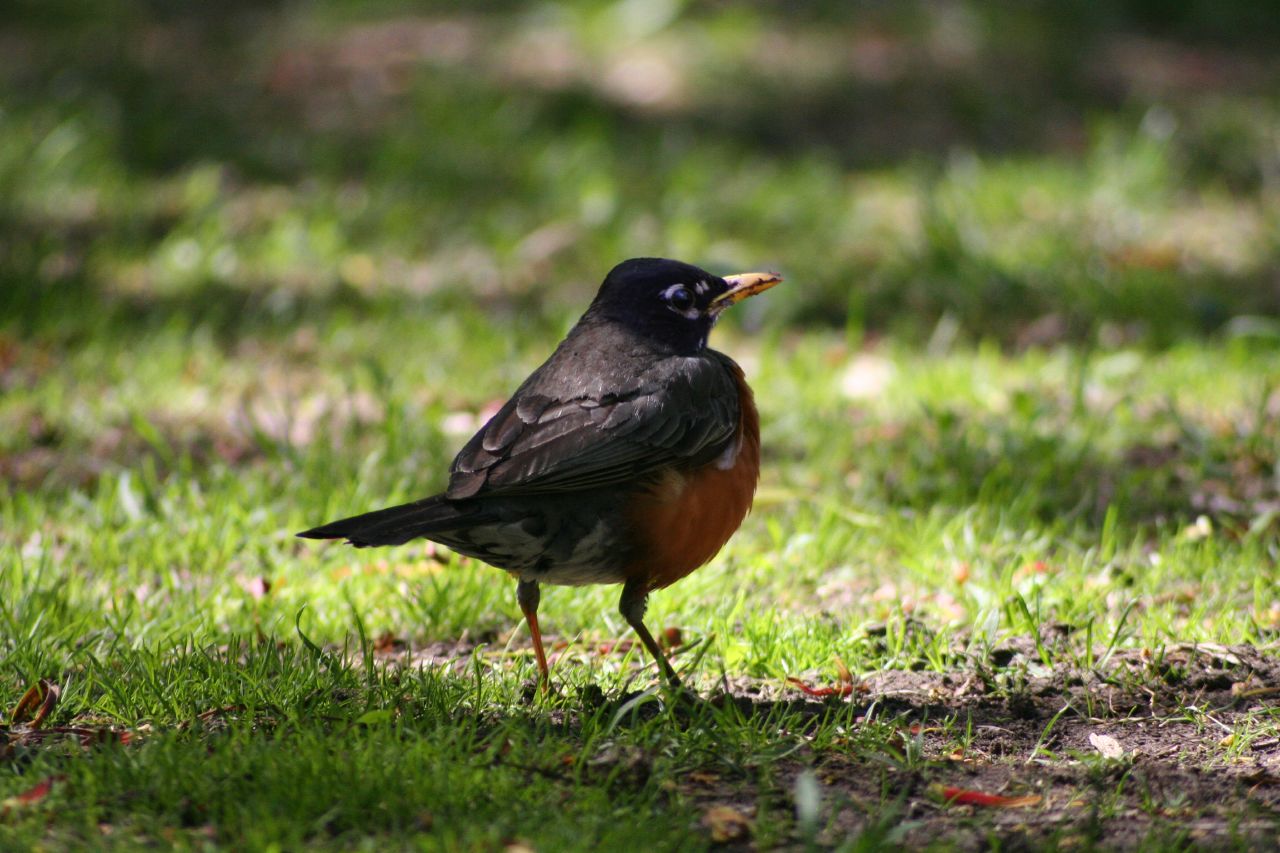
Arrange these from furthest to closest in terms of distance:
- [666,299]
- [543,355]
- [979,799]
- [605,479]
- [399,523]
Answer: [543,355] < [666,299] < [605,479] < [399,523] < [979,799]

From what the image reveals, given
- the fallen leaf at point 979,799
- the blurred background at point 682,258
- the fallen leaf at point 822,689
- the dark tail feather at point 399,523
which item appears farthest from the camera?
the blurred background at point 682,258

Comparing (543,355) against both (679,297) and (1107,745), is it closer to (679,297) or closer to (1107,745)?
(679,297)

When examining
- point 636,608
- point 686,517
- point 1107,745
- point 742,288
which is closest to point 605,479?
point 686,517

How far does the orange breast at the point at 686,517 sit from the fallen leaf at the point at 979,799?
3.38ft

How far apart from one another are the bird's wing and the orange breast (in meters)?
0.06

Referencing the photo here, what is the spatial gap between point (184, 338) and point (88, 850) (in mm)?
4272

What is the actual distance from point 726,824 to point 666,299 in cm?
191

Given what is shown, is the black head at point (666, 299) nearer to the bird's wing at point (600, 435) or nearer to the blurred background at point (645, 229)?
the bird's wing at point (600, 435)

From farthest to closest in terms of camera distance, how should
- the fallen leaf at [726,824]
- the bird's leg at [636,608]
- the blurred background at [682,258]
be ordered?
the blurred background at [682,258] → the bird's leg at [636,608] → the fallen leaf at [726,824]

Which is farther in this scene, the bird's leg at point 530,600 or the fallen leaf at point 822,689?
the bird's leg at point 530,600

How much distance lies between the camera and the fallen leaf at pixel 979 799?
3.31 metres

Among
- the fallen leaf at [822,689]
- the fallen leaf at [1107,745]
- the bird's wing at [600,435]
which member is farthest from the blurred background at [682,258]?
the bird's wing at [600,435]

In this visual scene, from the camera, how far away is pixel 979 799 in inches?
131

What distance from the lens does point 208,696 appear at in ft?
12.2
